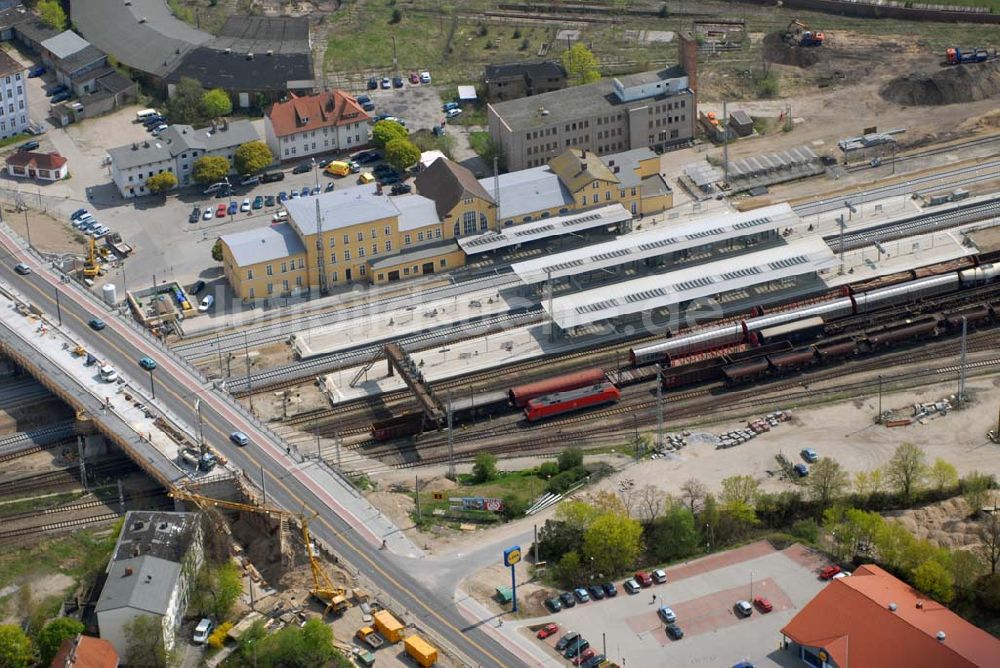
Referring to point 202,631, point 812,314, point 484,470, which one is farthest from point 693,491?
point 202,631

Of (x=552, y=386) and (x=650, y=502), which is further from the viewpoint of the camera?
(x=552, y=386)

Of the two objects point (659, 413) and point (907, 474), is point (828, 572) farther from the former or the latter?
point (659, 413)

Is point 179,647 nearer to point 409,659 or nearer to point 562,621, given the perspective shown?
point 409,659

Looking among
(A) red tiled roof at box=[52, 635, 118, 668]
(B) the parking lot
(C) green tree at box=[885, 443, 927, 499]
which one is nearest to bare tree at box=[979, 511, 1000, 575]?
(C) green tree at box=[885, 443, 927, 499]

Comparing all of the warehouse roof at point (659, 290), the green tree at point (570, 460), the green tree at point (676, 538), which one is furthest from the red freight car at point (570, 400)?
the green tree at point (676, 538)

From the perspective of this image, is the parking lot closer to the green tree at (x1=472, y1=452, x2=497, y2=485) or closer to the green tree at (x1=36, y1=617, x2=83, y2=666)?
the green tree at (x1=472, y1=452, x2=497, y2=485)
